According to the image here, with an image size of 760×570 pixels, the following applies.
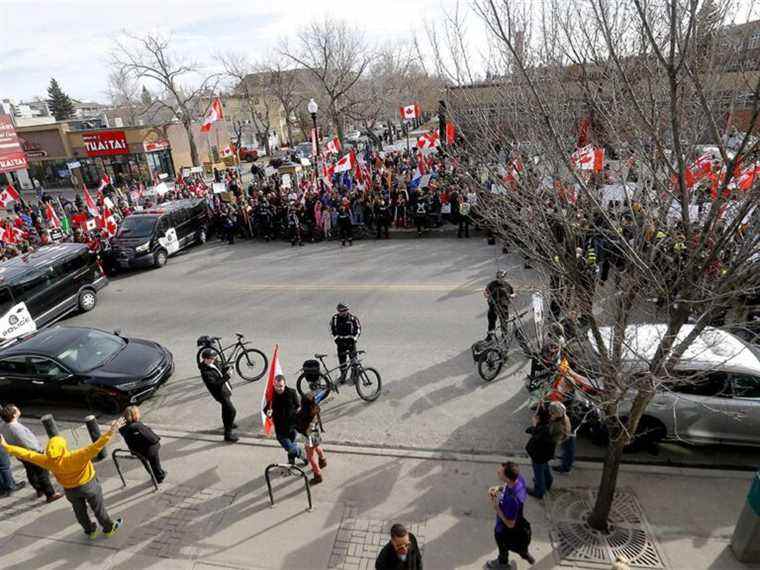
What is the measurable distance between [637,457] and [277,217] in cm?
1574

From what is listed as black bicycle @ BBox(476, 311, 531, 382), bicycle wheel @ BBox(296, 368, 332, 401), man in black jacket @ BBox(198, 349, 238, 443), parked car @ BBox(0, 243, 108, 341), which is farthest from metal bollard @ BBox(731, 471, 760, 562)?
parked car @ BBox(0, 243, 108, 341)

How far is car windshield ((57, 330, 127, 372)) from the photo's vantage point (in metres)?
9.62

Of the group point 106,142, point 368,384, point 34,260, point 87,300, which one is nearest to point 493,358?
point 368,384

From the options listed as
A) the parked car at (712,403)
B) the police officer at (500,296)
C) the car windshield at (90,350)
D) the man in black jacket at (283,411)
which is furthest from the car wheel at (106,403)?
the parked car at (712,403)

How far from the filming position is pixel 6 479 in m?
7.59

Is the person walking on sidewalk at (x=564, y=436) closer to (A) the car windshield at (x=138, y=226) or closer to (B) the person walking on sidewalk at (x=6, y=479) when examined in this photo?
(B) the person walking on sidewalk at (x=6, y=479)

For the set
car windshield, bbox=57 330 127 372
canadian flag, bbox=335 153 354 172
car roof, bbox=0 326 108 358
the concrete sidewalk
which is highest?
canadian flag, bbox=335 153 354 172

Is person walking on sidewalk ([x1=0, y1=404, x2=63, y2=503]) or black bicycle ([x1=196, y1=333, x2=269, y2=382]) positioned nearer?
person walking on sidewalk ([x1=0, y1=404, x2=63, y2=503])

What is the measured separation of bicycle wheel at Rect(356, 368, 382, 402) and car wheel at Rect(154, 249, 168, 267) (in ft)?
39.8

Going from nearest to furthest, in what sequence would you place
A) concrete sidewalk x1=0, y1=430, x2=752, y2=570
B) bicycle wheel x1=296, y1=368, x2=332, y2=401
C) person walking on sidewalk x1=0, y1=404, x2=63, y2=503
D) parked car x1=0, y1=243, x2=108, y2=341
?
concrete sidewalk x1=0, y1=430, x2=752, y2=570 → person walking on sidewalk x1=0, y1=404, x2=63, y2=503 → bicycle wheel x1=296, y1=368, x2=332, y2=401 → parked car x1=0, y1=243, x2=108, y2=341

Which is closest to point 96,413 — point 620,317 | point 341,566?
point 341,566

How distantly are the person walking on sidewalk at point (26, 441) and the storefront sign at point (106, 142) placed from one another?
37.9m

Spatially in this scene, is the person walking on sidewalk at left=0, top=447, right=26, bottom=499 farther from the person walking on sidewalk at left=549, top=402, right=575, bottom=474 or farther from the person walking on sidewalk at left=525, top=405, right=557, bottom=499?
the person walking on sidewalk at left=549, top=402, right=575, bottom=474

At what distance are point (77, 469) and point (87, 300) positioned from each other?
10.4 metres
